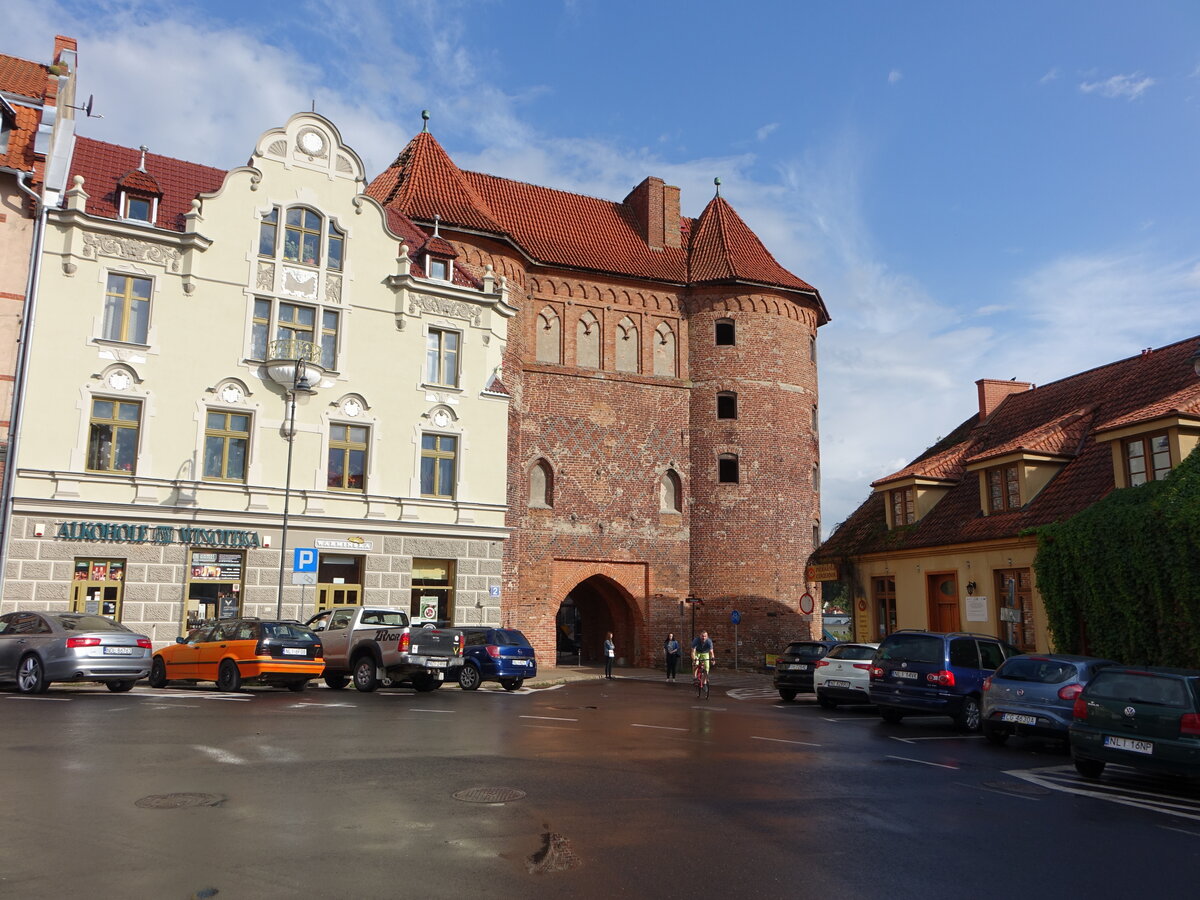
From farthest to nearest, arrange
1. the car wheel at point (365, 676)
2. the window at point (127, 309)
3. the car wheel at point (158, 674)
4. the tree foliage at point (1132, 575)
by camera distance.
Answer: the window at point (127, 309) < the car wheel at point (365, 676) < the car wheel at point (158, 674) < the tree foliage at point (1132, 575)

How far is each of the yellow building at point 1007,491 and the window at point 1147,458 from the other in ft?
0.10

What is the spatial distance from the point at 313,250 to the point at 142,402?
6.58 metres

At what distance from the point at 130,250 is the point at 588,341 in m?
16.7

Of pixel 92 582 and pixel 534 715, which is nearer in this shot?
pixel 534 715

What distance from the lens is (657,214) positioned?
1638 inches

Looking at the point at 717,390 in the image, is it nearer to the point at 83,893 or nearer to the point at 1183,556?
the point at 1183,556

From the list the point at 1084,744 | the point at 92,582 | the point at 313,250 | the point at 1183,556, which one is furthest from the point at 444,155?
the point at 1084,744

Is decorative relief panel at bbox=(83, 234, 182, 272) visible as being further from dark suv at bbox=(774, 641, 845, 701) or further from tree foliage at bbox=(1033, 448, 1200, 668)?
tree foliage at bbox=(1033, 448, 1200, 668)

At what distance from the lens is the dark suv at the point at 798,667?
78.8ft

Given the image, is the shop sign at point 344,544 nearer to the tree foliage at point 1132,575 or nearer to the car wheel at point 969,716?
the car wheel at point 969,716

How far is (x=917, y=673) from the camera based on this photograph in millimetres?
18047

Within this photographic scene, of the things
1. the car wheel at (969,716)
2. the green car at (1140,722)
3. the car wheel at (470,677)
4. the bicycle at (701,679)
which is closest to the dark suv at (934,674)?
the car wheel at (969,716)

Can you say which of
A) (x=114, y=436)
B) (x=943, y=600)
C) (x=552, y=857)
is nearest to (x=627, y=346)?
(x=943, y=600)

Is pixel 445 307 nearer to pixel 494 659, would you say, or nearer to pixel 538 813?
pixel 494 659
